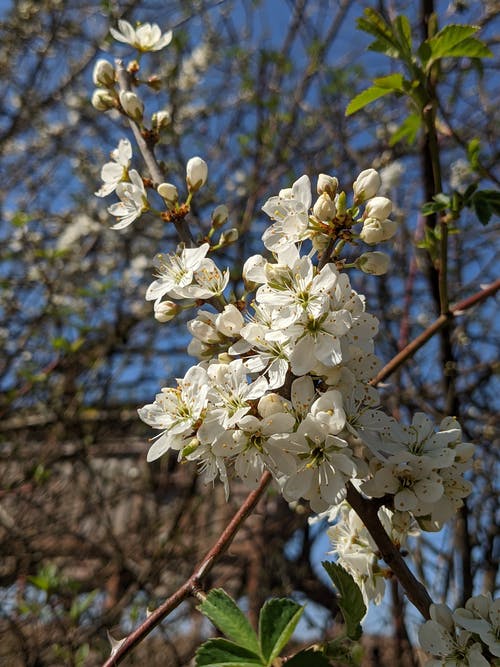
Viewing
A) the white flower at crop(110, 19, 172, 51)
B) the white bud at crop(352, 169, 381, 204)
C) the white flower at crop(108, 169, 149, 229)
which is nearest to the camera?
the white bud at crop(352, 169, 381, 204)

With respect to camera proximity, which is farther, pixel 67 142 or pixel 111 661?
pixel 67 142

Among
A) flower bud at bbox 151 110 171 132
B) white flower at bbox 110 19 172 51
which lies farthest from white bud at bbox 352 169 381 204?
white flower at bbox 110 19 172 51

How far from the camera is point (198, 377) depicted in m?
1.20

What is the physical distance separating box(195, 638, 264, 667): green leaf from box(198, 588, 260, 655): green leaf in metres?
0.01

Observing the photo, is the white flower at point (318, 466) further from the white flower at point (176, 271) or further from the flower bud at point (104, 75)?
the flower bud at point (104, 75)

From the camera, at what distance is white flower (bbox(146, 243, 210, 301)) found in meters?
1.28

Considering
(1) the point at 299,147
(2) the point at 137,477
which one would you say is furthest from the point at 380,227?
(2) the point at 137,477

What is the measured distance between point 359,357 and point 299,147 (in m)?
4.23

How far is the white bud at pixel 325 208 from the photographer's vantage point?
3.79 ft

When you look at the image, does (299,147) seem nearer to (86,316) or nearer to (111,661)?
(86,316)

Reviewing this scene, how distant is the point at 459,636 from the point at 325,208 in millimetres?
821

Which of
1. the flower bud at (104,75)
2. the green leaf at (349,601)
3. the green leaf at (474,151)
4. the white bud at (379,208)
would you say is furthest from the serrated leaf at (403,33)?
the green leaf at (349,601)

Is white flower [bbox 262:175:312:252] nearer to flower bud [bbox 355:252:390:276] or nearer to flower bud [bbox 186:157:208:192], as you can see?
flower bud [bbox 355:252:390:276]

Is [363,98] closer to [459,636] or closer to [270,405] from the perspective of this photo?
[270,405]
